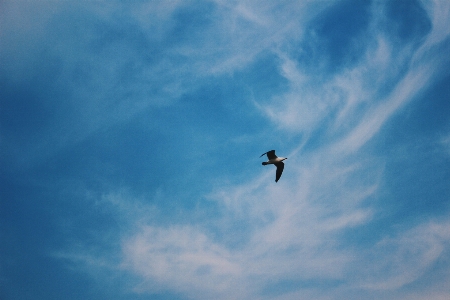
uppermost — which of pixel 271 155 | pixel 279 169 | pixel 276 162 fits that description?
pixel 271 155

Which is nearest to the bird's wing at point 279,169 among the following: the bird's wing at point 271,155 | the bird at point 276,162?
the bird at point 276,162

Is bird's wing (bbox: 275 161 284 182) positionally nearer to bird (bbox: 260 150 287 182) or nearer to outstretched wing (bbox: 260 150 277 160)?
bird (bbox: 260 150 287 182)

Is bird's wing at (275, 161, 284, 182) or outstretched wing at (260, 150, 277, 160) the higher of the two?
outstretched wing at (260, 150, 277, 160)

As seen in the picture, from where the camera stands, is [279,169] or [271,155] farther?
[279,169]

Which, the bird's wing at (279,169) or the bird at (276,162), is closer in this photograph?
the bird at (276,162)

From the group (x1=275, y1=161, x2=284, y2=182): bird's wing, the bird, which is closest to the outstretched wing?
the bird

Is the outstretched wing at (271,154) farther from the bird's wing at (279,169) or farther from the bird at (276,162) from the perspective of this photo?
the bird's wing at (279,169)

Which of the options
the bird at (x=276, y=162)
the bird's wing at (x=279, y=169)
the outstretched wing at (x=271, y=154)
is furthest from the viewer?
the bird's wing at (x=279, y=169)

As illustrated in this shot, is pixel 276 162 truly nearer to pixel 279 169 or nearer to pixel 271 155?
pixel 279 169

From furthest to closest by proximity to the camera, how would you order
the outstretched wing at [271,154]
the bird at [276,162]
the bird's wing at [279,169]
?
1. the bird's wing at [279,169]
2. the bird at [276,162]
3. the outstretched wing at [271,154]

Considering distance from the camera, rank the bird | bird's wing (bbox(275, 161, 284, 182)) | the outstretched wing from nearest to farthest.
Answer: the outstretched wing, the bird, bird's wing (bbox(275, 161, 284, 182))

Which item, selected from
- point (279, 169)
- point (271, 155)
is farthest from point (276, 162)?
point (271, 155)

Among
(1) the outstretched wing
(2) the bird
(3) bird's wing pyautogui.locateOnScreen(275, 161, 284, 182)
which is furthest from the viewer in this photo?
(3) bird's wing pyautogui.locateOnScreen(275, 161, 284, 182)

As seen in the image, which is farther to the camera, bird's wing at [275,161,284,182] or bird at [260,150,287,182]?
bird's wing at [275,161,284,182]
